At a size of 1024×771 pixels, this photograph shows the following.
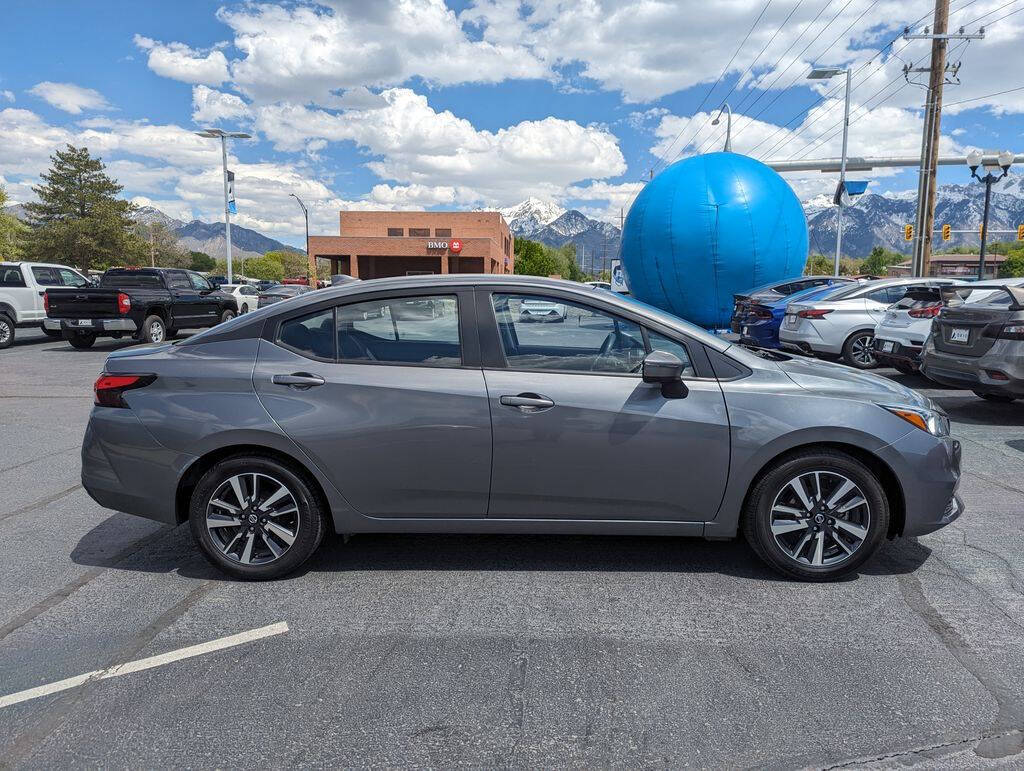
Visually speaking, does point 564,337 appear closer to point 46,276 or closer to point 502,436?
point 502,436

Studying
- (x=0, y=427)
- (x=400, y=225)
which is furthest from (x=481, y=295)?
(x=400, y=225)

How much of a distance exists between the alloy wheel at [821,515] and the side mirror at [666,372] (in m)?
0.75

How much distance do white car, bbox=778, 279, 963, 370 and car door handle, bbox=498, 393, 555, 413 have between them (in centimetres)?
996

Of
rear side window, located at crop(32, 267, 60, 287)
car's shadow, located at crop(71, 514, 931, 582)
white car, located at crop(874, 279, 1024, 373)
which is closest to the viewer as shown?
car's shadow, located at crop(71, 514, 931, 582)

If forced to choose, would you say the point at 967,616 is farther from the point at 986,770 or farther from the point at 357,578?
the point at 357,578

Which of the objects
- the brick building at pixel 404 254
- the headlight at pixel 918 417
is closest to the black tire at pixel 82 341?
the headlight at pixel 918 417

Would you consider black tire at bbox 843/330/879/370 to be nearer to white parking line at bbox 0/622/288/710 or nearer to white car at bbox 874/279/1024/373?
white car at bbox 874/279/1024/373

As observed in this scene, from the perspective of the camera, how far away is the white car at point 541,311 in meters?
3.93

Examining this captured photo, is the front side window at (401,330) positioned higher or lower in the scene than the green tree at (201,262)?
lower

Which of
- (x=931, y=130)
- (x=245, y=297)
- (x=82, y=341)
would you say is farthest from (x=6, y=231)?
(x=931, y=130)

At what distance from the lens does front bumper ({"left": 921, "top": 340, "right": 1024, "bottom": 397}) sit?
7680 mm

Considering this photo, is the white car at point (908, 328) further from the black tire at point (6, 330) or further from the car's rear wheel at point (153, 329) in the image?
the black tire at point (6, 330)

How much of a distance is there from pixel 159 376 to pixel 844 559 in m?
3.73

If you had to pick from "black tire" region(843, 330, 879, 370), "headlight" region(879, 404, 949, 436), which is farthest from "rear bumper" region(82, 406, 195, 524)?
"black tire" region(843, 330, 879, 370)
